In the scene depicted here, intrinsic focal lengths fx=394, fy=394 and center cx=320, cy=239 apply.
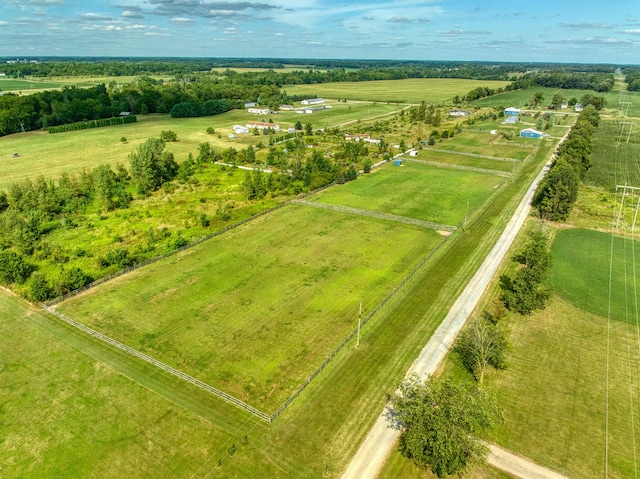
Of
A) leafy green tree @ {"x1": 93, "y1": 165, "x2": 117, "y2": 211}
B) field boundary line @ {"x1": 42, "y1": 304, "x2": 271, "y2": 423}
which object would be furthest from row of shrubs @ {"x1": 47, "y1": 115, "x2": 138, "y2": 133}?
field boundary line @ {"x1": 42, "y1": 304, "x2": 271, "y2": 423}

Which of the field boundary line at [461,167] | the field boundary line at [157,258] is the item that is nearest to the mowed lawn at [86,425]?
the field boundary line at [157,258]

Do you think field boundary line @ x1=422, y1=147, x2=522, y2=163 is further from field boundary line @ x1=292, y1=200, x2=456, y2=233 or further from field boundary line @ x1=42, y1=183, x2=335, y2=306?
field boundary line @ x1=42, y1=183, x2=335, y2=306

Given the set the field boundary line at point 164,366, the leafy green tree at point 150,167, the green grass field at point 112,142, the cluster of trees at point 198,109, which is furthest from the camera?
the cluster of trees at point 198,109

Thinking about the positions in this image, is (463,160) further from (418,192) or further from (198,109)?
(198,109)

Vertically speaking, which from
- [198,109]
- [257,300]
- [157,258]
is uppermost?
[198,109]

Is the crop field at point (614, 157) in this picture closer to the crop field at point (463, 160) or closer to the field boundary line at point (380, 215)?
the crop field at point (463, 160)

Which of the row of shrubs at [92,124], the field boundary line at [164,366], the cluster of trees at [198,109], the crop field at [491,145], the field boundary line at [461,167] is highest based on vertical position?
the cluster of trees at [198,109]

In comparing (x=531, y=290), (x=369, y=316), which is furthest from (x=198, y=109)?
(x=531, y=290)
